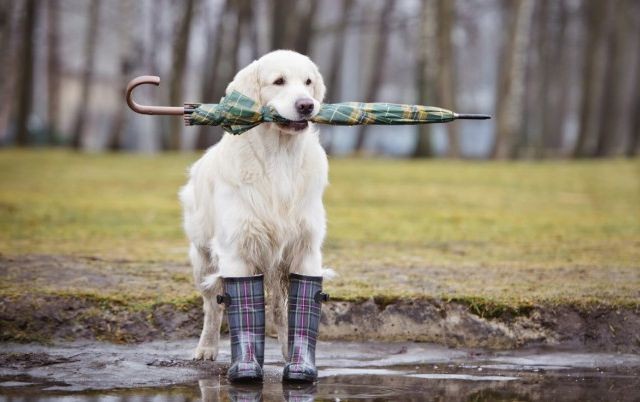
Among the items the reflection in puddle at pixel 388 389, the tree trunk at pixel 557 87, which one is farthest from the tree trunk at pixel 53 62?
the reflection in puddle at pixel 388 389

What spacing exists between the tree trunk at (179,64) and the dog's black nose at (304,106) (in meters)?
26.7

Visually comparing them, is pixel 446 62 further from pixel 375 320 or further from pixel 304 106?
pixel 304 106

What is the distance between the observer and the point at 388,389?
6.18 m

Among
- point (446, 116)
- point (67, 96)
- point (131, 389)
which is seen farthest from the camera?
point (67, 96)

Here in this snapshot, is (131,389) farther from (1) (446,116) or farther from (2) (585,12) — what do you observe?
(2) (585,12)

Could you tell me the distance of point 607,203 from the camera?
58.3 ft

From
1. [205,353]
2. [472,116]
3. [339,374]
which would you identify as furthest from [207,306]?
[472,116]

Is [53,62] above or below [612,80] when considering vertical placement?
above

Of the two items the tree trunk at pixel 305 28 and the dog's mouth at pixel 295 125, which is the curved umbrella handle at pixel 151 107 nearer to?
the dog's mouth at pixel 295 125

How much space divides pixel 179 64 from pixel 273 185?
2705 cm

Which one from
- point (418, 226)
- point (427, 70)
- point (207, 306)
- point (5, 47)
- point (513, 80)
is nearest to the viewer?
point (207, 306)

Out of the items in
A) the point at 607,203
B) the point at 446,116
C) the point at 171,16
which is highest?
the point at 171,16

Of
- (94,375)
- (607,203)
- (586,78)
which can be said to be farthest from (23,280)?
(586,78)

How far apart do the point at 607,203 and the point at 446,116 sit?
11695 mm
